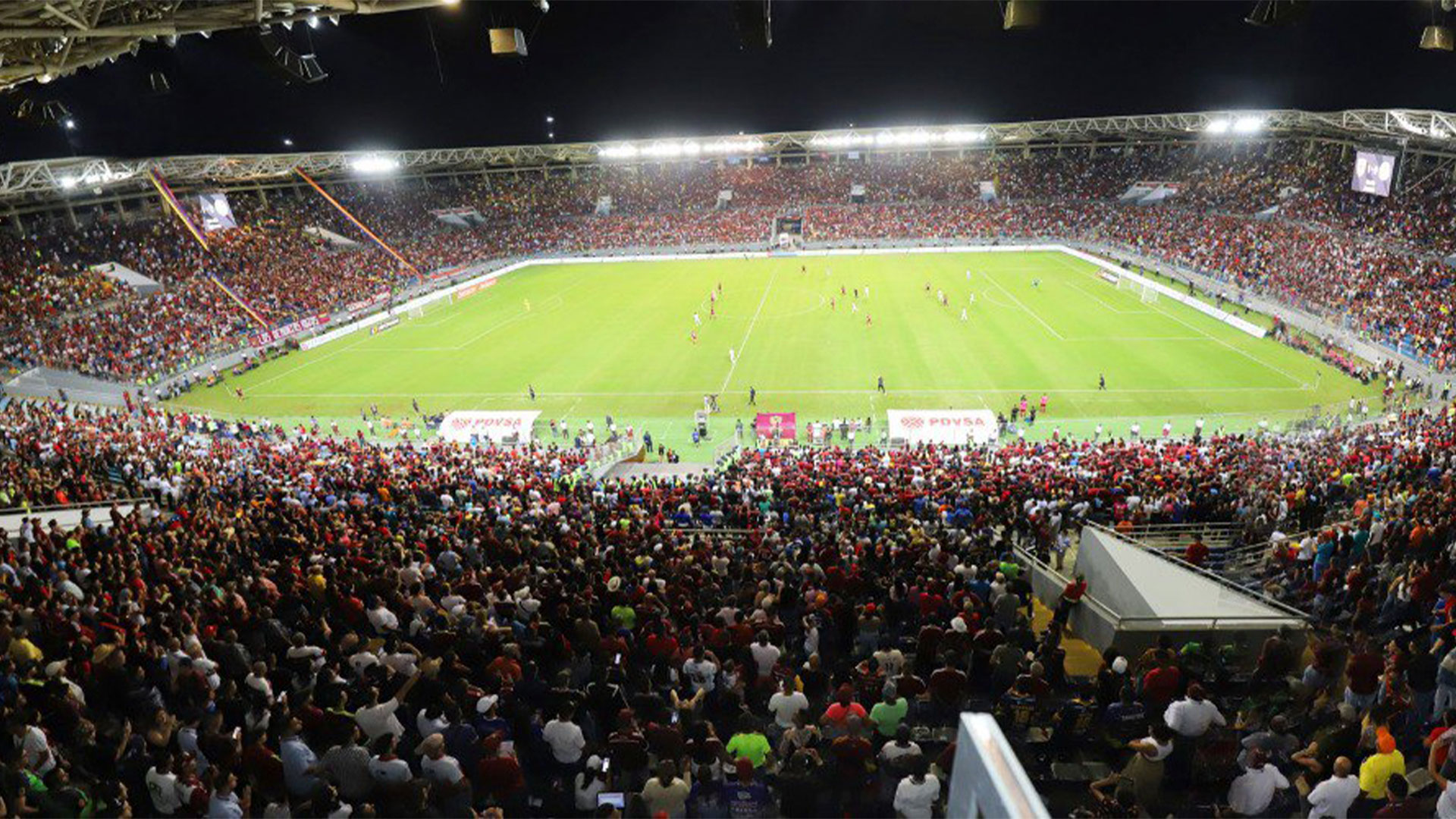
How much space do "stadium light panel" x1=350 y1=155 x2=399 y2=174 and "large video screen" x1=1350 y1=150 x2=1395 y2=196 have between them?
79442 mm

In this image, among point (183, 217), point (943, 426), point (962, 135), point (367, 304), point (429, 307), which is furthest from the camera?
point (962, 135)

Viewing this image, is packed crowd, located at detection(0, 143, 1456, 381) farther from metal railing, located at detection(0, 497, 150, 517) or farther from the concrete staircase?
Result: metal railing, located at detection(0, 497, 150, 517)

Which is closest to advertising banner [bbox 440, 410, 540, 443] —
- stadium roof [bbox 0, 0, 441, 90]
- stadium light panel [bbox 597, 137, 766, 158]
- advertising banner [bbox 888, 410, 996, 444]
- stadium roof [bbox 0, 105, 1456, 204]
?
advertising banner [bbox 888, 410, 996, 444]

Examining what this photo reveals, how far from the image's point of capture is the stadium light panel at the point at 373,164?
74.5 metres

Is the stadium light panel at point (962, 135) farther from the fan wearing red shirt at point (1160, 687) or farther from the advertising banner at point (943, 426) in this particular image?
the fan wearing red shirt at point (1160, 687)

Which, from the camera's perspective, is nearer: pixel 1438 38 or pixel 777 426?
pixel 1438 38

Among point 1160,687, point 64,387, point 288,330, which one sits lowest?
point 64,387

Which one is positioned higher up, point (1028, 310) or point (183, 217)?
point (183, 217)

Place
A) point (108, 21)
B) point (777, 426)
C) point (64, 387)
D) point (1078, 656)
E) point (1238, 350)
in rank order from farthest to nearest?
point (1238, 350), point (64, 387), point (777, 426), point (108, 21), point (1078, 656)

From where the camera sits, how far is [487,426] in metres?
32.1

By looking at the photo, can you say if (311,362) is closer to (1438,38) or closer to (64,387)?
(64,387)

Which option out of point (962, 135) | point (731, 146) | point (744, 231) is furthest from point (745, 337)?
point (962, 135)

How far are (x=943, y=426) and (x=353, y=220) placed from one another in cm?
6538

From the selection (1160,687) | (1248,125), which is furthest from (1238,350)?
(1248,125)
